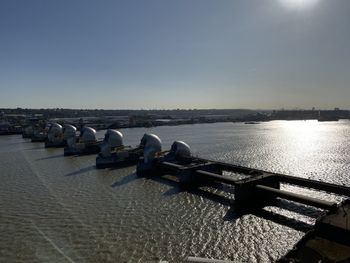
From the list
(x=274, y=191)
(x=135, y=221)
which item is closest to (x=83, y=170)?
(x=135, y=221)

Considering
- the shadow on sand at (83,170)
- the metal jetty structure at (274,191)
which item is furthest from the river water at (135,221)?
the shadow on sand at (83,170)

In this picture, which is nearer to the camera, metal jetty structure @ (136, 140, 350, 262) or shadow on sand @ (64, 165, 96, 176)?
metal jetty structure @ (136, 140, 350, 262)

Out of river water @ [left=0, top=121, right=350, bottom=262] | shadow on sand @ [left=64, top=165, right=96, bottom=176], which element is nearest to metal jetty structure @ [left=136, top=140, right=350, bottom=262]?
river water @ [left=0, top=121, right=350, bottom=262]

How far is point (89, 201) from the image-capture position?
26.5 m

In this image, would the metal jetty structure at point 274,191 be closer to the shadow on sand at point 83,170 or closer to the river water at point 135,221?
the river water at point 135,221

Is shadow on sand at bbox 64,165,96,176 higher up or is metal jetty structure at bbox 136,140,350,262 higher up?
metal jetty structure at bbox 136,140,350,262

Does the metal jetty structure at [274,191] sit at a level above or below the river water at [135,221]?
above

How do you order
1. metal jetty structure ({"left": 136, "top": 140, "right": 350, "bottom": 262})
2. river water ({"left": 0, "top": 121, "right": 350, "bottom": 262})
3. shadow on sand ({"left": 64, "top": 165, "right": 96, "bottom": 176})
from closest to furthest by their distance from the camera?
1. metal jetty structure ({"left": 136, "top": 140, "right": 350, "bottom": 262})
2. river water ({"left": 0, "top": 121, "right": 350, "bottom": 262})
3. shadow on sand ({"left": 64, "top": 165, "right": 96, "bottom": 176})

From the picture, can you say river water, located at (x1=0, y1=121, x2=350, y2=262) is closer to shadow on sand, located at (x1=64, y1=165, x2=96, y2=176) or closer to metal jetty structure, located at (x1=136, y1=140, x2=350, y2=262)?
metal jetty structure, located at (x1=136, y1=140, x2=350, y2=262)

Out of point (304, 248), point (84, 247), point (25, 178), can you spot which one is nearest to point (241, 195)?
point (304, 248)

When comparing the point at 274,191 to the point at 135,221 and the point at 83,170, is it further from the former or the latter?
the point at 83,170

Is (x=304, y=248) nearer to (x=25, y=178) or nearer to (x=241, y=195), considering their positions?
(x=241, y=195)

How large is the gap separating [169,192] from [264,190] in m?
8.81

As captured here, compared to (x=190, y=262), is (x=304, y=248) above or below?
above
